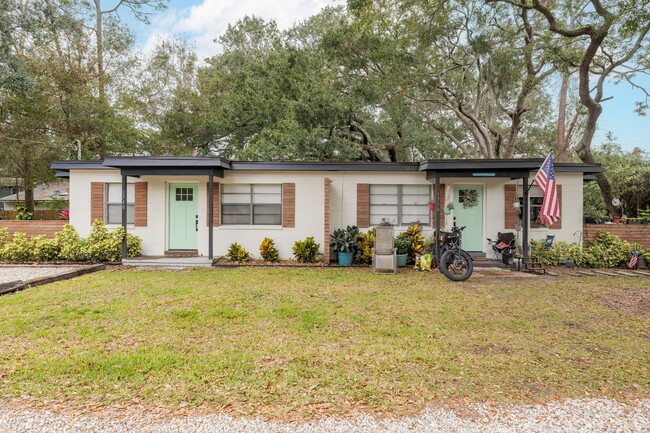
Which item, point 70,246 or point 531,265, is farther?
point 70,246

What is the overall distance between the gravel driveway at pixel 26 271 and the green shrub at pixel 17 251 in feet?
2.06

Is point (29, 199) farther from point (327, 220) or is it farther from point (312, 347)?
point (312, 347)

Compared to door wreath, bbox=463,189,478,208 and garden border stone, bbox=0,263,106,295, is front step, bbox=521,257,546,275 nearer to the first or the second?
door wreath, bbox=463,189,478,208

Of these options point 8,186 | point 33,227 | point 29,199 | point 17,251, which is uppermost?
point 8,186

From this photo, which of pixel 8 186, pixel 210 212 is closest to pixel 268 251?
pixel 210 212

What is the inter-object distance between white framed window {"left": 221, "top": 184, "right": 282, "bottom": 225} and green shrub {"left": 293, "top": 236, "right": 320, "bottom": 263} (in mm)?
1020

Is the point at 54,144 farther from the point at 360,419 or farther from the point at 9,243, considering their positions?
the point at 360,419

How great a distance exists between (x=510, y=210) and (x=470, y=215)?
1100 mm

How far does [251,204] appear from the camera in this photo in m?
9.84

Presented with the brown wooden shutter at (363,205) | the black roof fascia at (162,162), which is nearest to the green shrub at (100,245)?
the black roof fascia at (162,162)

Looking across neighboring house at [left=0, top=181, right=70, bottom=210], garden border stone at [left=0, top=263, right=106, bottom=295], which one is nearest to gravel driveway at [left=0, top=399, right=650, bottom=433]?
garden border stone at [left=0, top=263, right=106, bottom=295]

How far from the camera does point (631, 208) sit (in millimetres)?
14703

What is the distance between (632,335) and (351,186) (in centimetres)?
676

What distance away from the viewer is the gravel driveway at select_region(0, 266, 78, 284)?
712 cm
